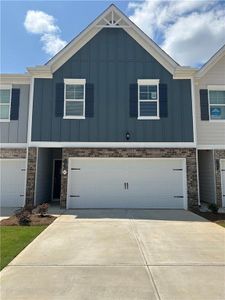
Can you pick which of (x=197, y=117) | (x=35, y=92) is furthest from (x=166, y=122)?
(x=35, y=92)

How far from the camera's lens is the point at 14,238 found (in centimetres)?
759

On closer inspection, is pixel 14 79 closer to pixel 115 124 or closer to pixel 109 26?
pixel 109 26

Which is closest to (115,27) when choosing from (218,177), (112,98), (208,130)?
(112,98)

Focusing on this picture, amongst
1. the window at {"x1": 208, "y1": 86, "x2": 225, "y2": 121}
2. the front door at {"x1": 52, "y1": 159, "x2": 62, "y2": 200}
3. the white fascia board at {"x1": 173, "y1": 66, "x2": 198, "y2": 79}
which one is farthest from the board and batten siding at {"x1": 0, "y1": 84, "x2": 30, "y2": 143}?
the window at {"x1": 208, "y1": 86, "x2": 225, "y2": 121}

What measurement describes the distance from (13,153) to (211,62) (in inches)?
412

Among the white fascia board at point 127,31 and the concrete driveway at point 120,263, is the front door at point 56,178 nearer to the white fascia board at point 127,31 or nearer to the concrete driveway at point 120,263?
the white fascia board at point 127,31

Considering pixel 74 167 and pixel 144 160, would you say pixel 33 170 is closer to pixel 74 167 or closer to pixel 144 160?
pixel 74 167

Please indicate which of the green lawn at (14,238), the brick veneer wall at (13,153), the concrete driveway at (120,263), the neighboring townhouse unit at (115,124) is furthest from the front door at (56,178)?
the green lawn at (14,238)

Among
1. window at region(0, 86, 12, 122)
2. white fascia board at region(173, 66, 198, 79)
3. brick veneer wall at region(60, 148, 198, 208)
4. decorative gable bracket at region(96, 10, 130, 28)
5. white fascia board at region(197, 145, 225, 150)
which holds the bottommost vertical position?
brick veneer wall at region(60, 148, 198, 208)

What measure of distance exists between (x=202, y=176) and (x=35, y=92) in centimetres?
947

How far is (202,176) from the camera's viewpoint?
1491 centimetres

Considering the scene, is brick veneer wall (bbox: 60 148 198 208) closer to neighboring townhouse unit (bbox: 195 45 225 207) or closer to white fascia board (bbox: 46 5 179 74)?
neighboring townhouse unit (bbox: 195 45 225 207)

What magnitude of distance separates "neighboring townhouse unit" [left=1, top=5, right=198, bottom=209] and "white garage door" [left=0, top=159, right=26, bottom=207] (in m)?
0.27

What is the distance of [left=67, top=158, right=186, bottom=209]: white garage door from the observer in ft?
42.0
